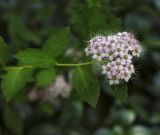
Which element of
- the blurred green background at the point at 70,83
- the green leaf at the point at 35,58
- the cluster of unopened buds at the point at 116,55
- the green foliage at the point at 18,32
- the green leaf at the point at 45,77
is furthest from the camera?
the green foliage at the point at 18,32

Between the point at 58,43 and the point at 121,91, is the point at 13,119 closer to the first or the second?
the point at 58,43

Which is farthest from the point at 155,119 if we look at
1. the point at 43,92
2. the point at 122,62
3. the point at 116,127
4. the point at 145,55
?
the point at 122,62

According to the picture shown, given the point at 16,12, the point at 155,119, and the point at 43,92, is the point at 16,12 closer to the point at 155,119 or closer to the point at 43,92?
the point at 43,92

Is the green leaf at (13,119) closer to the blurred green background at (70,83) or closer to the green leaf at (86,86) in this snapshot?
the blurred green background at (70,83)

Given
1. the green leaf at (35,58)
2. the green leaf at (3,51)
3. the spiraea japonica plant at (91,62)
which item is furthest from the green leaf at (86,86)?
the green leaf at (3,51)

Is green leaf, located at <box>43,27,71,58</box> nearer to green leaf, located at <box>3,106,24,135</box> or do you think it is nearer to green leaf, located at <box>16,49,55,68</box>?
green leaf, located at <box>16,49,55,68</box>
